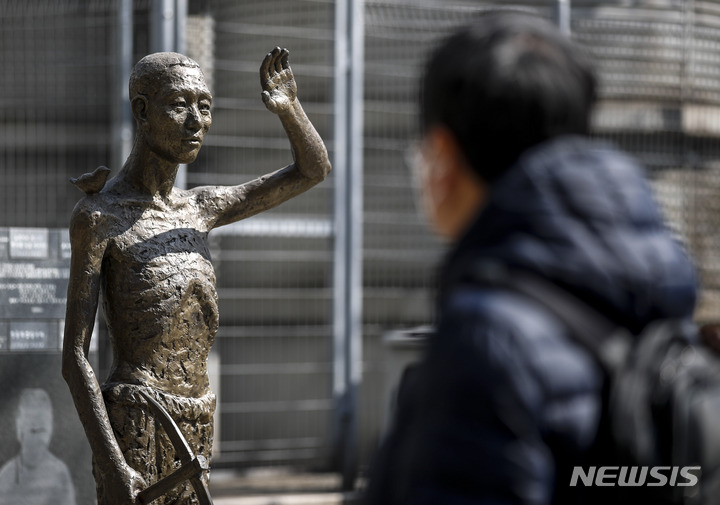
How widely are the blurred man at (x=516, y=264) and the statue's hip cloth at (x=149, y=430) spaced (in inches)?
86.1

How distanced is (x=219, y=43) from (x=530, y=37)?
7204 mm

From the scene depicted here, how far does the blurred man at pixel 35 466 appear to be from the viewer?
564 centimetres

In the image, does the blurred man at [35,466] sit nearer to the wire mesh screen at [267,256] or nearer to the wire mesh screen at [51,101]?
the wire mesh screen at [51,101]

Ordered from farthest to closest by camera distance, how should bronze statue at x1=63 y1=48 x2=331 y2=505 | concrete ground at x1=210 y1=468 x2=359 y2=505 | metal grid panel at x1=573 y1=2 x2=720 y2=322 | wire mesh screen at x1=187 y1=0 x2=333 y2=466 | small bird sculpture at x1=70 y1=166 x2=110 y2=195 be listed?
metal grid panel at x1=573 y1=2 x2=720 y2=322, wire mesh screen at x1=187 y1=0 x2=333 y2=466, concrete ground at x1=210 y1=468 x2=359 y2=505, small bird sculpture at x1=70 y1=166 x2=110 y2=195, bronze statue at x1=63 y1=48 x2=331 y2=505

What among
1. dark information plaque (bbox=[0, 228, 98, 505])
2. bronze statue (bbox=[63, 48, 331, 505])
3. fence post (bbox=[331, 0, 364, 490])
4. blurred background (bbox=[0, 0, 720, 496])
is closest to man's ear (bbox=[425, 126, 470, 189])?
bronze statue (bbox=[63, 48, 331, 505])

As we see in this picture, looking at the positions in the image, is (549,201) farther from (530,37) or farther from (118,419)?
(118,419)

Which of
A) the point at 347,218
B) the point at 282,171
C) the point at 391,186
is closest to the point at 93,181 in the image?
the point at 282,171

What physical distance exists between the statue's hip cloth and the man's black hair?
2.28 meters

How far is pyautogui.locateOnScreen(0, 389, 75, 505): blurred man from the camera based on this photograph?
18.5 ft

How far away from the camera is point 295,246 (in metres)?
8.45

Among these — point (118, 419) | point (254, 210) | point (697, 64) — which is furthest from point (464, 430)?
point (697, 64)

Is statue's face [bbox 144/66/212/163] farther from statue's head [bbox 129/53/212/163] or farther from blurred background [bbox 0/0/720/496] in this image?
blurred background [bbox 0/0/720/496]

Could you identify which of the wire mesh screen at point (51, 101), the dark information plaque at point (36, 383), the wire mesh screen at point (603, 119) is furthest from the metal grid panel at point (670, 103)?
the dark information plaque at point (36, 383)

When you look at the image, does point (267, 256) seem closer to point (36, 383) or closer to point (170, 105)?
point (36, 383)
